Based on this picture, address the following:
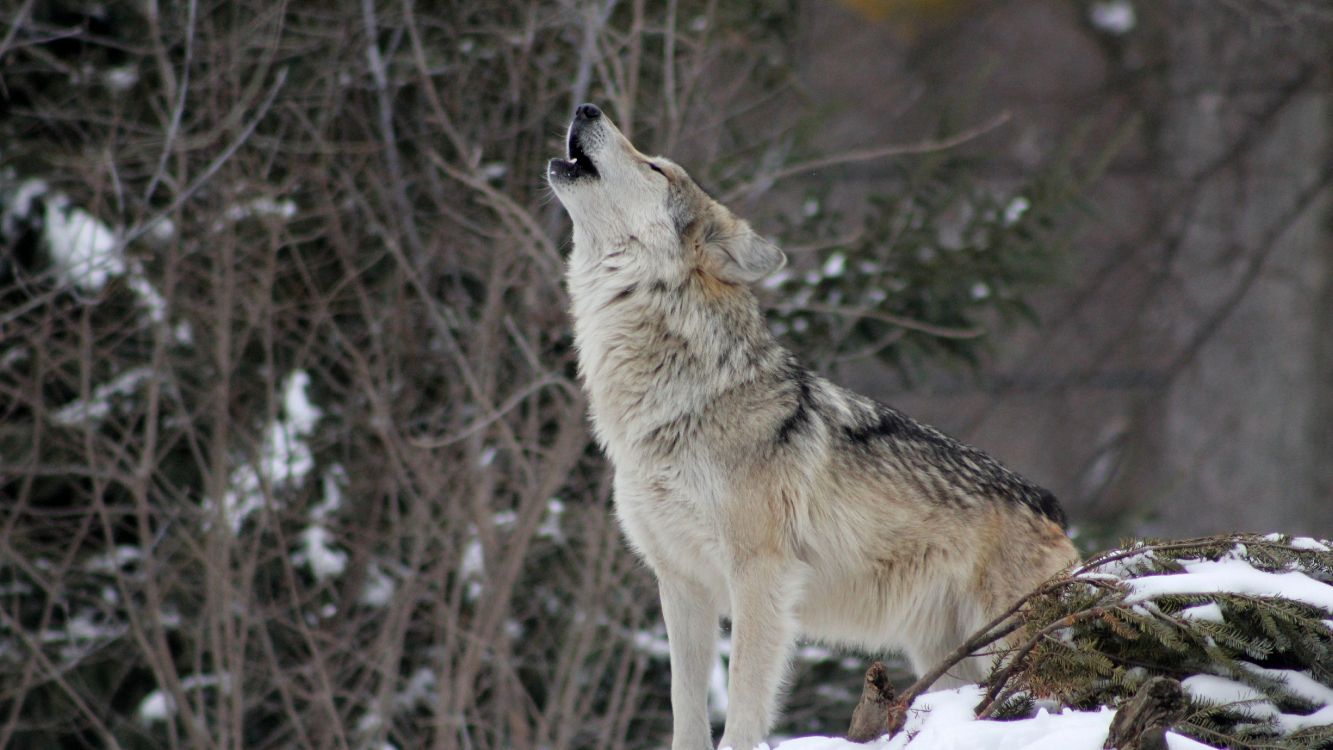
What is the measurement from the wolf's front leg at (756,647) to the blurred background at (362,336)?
2487 mm

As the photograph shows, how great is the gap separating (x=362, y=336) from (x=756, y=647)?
186 inches

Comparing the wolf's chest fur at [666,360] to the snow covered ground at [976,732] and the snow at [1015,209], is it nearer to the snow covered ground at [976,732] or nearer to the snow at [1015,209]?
the snow covered ground at [976,732]

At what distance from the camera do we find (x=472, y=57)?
28.5 ft

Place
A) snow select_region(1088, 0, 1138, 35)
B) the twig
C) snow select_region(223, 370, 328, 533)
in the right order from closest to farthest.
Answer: the twig → snow select_region(223, 370, 328, 533) → snow select_region(1088, 0, 1138, 35)

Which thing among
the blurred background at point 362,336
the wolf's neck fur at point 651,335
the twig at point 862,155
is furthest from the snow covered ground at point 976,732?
the twig at point 862,155

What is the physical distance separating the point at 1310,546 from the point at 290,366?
6501mm

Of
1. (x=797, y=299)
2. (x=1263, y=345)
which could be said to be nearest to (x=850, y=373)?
(x=1263, y=345)

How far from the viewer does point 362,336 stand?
8.35 m

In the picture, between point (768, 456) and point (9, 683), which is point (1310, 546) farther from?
point (9, 683)

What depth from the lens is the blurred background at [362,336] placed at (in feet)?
24.1

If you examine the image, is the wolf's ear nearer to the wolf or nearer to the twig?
the wolf

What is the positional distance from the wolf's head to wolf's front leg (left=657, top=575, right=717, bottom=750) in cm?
118

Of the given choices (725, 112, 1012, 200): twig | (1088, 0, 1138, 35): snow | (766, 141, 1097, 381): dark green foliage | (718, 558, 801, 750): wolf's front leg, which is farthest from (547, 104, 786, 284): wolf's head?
(1088, 0, 1138, 35): snow

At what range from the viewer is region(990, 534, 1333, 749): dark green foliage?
3.16 m
